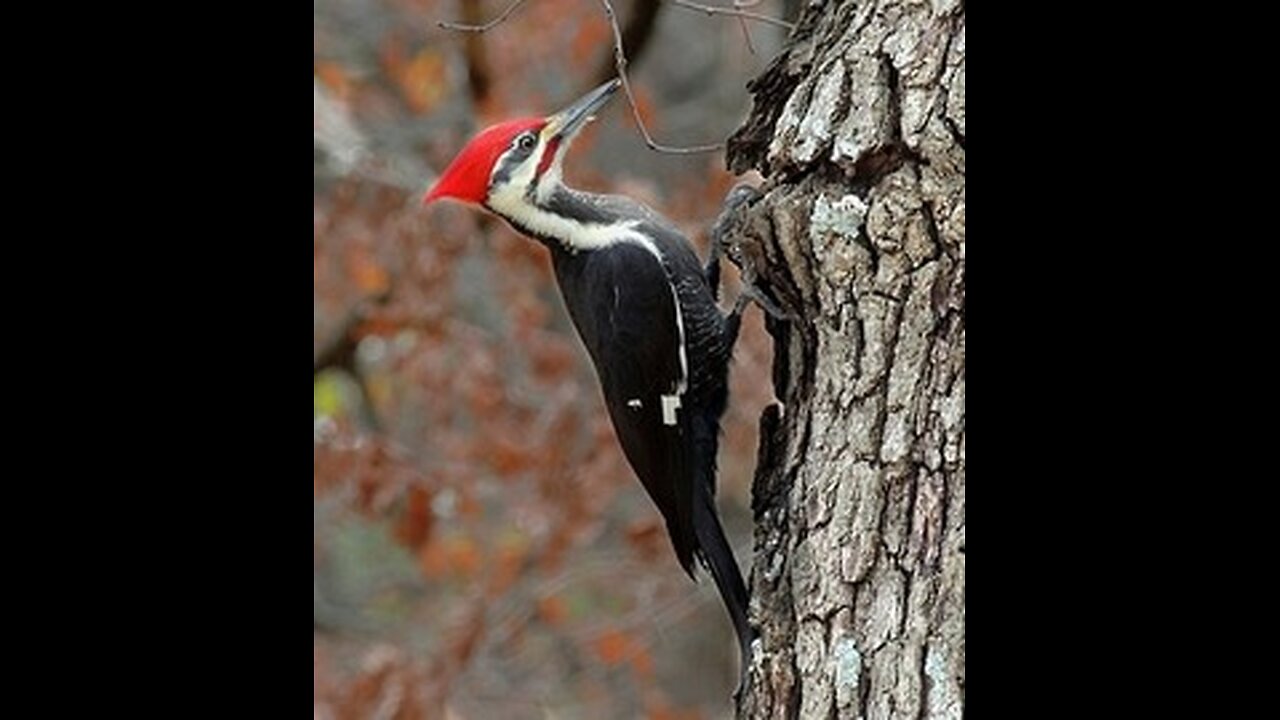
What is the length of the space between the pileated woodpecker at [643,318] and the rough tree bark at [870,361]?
0.36 metres

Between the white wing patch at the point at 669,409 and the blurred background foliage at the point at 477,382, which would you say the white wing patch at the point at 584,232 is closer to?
the white wing patch at the point at 669,409

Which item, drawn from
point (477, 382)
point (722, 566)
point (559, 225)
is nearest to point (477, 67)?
point (477, 382)

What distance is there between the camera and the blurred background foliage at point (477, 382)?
513 centimetres

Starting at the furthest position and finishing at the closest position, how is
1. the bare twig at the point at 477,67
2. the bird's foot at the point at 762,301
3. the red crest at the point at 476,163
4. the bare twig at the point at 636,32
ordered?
the bare twig at the point at 477,67 → the bare twig at the point at 636,32 → the red crest at the point at 476,163 → the bird's foot at the point at 762,301

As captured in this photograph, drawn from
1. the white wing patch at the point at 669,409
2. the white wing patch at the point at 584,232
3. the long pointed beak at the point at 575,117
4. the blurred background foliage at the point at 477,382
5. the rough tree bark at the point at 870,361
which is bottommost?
the rough tree bark at the point at 870,361

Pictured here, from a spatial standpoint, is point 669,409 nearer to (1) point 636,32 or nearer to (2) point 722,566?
(2) point 722,566

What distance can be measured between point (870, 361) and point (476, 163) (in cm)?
73

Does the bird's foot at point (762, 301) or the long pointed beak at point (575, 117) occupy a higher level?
the long pointed beak at point (575, 117)

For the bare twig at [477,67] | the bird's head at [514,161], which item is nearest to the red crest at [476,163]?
the bird's head at [514,161]

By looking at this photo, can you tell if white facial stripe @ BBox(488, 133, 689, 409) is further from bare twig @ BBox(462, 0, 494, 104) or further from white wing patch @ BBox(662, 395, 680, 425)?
bare twig @ BBox(462, 0, 494, 104)

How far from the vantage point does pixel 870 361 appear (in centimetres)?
217

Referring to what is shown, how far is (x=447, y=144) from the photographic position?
5305 mm
